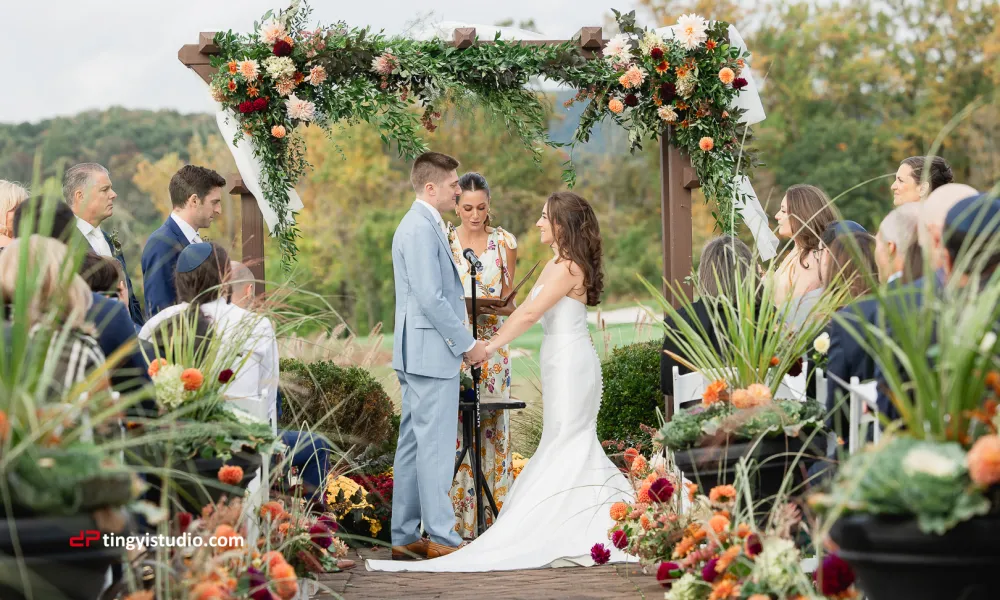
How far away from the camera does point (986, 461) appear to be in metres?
2.32

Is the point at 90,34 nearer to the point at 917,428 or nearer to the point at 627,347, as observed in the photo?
the point at 627,347

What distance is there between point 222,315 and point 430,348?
1791 mm

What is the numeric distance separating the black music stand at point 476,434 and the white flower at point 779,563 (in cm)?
305

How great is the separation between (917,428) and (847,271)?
2064 millimetres

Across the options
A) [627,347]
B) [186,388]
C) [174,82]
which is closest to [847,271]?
[186,388]

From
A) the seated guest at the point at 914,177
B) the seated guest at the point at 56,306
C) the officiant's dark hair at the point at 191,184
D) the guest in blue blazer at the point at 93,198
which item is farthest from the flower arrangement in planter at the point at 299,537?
the seated guest at the point at 914,177

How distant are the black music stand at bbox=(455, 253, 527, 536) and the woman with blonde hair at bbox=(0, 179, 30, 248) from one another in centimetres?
237

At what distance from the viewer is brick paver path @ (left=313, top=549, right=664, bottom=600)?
15.9 feet

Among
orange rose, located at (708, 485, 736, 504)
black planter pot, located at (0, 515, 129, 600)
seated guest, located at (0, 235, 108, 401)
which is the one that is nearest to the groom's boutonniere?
seated guest, located at (0, 235, 108, 401)

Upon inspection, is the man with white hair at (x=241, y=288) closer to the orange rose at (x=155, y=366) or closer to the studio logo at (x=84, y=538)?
the orange rose at (x=155, y=366)

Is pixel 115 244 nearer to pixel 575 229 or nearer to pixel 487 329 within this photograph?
pixel 487 329

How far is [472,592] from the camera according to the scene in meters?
4.96

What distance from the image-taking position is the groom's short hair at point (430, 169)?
600 cm

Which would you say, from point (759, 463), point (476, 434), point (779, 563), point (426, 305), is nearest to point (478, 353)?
point (426, 305)
